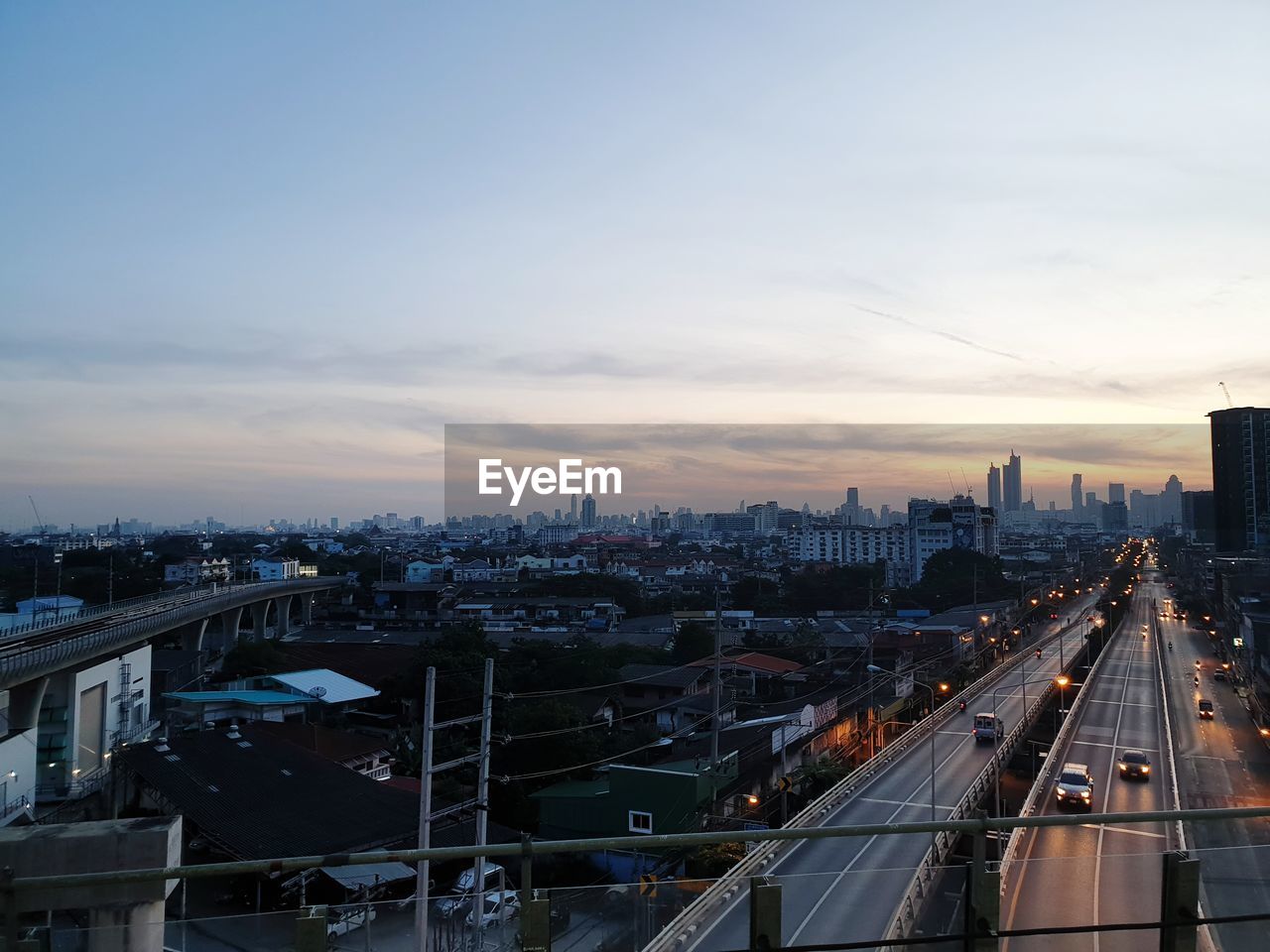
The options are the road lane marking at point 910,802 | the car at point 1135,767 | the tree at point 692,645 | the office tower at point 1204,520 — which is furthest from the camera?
the office tower at point 1204,520

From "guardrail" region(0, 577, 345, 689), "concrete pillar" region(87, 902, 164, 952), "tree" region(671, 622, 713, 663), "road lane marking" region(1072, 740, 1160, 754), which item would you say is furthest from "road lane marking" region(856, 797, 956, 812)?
"tree" region(671, 622, 713, 663)

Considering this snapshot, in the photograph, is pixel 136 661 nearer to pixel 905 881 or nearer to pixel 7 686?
pixel 7 686

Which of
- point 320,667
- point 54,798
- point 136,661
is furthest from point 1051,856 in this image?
point 320,667

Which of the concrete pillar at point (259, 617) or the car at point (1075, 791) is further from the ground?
A: the car at point (1075, 791)

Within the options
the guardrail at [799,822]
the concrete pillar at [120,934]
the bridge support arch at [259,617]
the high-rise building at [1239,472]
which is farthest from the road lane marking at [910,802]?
the high-rise building at [1239,472]

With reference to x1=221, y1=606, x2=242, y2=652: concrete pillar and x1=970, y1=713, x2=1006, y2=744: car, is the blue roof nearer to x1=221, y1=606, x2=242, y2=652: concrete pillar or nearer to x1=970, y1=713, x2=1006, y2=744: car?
x1=221, y1=606, x2=242, y2=652: concrete pillar

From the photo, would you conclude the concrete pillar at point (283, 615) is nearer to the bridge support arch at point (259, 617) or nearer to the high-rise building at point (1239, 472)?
the bridge support arch at point (259, 617)

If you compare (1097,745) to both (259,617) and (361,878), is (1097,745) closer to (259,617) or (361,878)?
(361,878)
